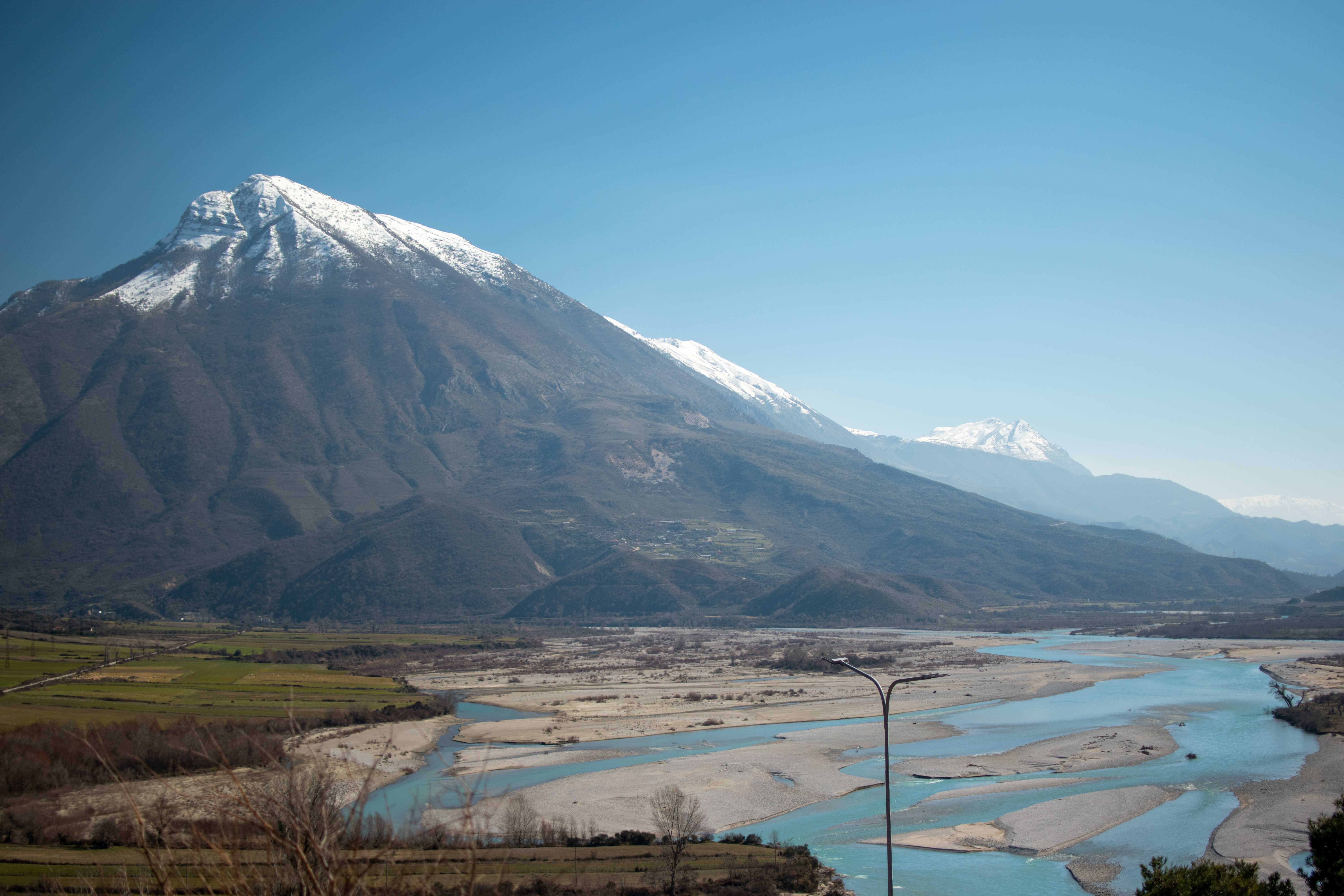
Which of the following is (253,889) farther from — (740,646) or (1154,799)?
(740,646)

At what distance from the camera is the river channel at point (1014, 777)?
40062 mm

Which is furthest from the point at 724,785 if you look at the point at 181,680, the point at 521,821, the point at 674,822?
the point at 181,680

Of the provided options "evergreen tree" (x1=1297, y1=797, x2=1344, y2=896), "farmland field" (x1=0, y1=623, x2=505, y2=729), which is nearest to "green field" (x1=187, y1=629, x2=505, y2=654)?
"farmland field" (x1=0, y1=623, x2=505, y2=729)

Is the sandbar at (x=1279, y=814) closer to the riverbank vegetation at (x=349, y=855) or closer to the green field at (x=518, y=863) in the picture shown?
the riverbank vegetation at (x=349, y=855)

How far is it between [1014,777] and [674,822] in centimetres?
2544

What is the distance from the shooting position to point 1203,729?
7206 cm

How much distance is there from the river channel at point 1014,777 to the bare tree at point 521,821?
3.20 m

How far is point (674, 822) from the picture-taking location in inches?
1764

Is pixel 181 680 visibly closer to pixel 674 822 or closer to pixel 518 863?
pixel 518 863

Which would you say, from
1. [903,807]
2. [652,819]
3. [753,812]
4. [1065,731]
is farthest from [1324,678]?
[652,819]

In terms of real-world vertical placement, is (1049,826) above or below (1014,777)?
above

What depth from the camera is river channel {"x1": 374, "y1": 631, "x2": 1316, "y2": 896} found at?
4006 centimetres

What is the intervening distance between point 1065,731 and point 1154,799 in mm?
22603

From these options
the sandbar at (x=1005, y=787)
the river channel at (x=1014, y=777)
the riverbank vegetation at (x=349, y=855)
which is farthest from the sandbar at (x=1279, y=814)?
the riverbank vegetation at (x=349, y=855)
